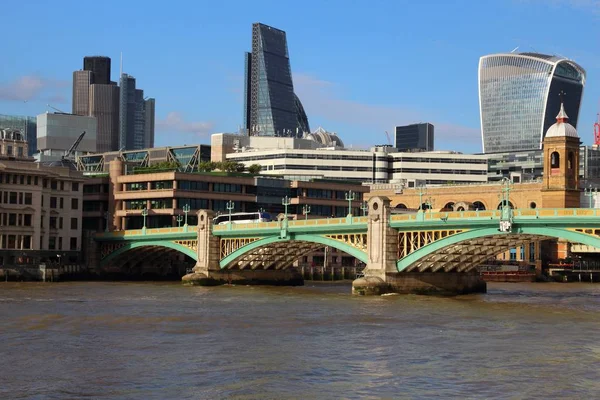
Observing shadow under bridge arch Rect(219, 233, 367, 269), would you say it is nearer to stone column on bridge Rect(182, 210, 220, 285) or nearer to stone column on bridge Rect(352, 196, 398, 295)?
stone column on bridge Rect(182, 210, 220, 285)

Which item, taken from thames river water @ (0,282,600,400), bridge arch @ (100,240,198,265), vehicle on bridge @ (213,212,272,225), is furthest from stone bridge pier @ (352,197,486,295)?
bridge arch @ (100,240,198,265)

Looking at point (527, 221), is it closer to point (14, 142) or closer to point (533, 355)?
point (533, 355)

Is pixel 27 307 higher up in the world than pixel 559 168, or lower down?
lower down

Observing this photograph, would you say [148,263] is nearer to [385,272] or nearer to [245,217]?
[245,217]

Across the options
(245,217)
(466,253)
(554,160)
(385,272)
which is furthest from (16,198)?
(554,160)

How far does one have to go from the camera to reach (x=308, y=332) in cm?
6675

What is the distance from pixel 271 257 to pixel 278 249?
8.28 feet

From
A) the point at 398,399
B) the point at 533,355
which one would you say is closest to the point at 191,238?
the point at 533,355

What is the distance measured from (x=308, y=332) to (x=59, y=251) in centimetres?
8716

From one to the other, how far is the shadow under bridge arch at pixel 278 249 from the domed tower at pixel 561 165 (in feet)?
184

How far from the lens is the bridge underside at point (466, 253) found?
97375 mm

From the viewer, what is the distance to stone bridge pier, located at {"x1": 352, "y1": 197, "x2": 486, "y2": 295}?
101m

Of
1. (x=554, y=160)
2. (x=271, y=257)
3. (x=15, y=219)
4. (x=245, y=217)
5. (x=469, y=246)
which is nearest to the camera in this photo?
(x=469, y=246)

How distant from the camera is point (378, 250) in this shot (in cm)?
10238
